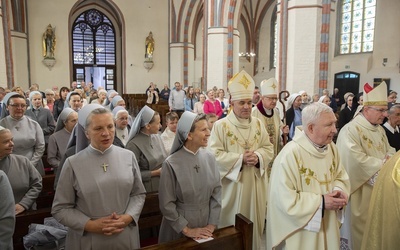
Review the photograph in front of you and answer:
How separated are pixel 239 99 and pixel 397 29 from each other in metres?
14.0

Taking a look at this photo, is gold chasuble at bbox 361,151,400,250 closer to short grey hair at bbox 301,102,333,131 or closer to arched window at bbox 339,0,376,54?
short grey hair at bbox 301,102,333,131

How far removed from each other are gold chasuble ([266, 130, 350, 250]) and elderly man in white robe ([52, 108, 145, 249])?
1.04 meters

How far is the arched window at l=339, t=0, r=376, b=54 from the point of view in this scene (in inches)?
594

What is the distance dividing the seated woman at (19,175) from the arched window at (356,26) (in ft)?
51.9

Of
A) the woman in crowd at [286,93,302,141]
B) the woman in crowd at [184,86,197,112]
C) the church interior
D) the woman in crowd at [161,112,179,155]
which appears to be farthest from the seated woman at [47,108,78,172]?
the woman in crowd at [184,86,197,112]

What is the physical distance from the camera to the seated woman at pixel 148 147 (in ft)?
11.1

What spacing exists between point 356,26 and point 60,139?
1538 centimetres

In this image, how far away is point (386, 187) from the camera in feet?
6.30

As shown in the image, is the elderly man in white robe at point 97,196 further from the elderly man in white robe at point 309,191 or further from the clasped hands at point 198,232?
the elderly man in white robe at point 309,191

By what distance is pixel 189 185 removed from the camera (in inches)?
100

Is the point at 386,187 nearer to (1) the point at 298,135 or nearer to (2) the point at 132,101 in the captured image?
(1) the point at 298,135

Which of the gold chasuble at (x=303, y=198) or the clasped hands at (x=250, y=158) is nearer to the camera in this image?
the gold chasuble at (x=303, y=198)

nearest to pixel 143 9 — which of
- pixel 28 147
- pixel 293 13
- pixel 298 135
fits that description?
pixel 293 13

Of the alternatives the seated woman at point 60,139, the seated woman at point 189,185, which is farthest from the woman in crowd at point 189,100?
the seated woman at point 189,185
